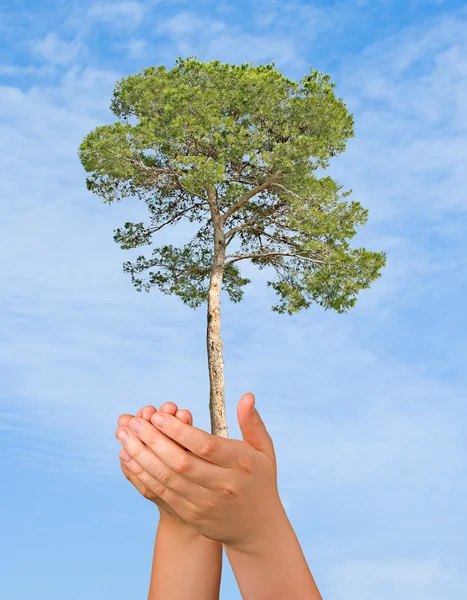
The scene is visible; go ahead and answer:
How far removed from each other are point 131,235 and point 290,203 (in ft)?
11.6

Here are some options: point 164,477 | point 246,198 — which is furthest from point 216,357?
point 164,477

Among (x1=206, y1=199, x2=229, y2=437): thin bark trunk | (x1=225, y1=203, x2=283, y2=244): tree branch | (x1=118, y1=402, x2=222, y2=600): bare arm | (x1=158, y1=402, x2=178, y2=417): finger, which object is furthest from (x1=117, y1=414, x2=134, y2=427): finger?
(x1=225, y1=203, x2=283, y2=244): tree branch

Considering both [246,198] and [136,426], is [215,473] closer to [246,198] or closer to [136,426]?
[136,426]

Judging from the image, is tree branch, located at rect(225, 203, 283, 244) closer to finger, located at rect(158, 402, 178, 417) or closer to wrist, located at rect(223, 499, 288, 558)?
finger, located at rect(158, 402, 178, 417)

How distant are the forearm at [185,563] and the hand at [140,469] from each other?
0.25 ft

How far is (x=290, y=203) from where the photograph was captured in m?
13.2

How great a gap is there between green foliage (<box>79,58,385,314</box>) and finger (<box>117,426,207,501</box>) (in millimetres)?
10297

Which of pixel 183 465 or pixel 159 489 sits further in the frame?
pixel 159 489

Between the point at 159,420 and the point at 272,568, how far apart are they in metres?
0.58

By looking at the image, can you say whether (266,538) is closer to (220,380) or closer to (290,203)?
(220,380)

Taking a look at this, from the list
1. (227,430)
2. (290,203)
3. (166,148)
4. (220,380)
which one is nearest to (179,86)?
(166,148)

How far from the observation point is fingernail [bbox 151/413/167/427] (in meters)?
1.81

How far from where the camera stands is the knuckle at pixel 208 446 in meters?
1.73

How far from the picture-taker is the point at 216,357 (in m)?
11.9
